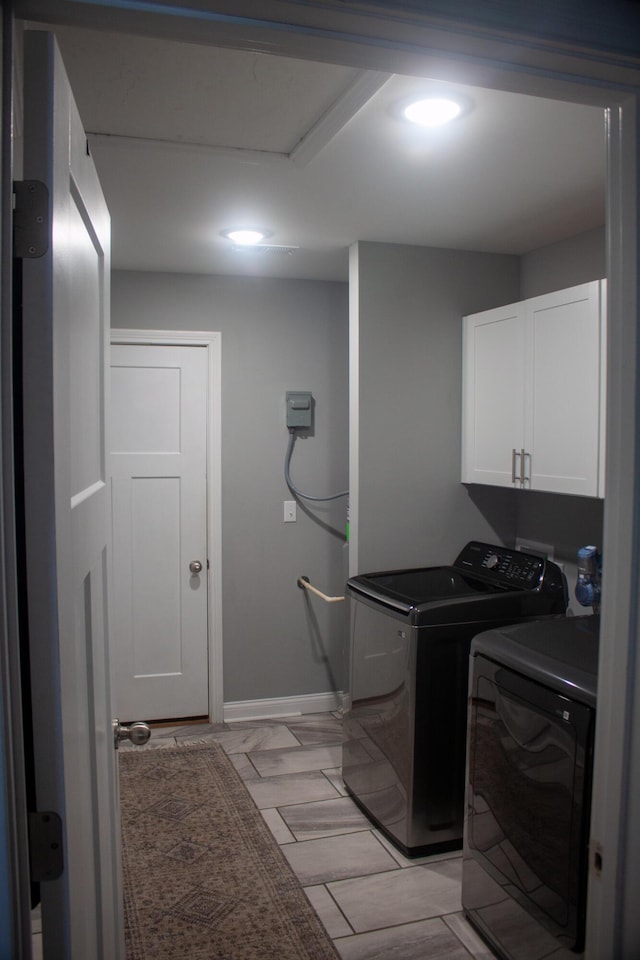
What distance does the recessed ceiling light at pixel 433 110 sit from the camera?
1.84 meters

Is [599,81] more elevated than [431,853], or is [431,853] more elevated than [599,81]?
[599,81]

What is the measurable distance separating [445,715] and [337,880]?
677mm

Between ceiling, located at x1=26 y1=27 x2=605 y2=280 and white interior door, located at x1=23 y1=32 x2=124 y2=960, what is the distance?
666 mm

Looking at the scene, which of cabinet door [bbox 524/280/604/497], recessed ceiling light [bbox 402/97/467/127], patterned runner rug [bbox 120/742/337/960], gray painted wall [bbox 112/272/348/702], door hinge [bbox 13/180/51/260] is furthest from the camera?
gray painted wall [bbox 112/272/348/702]

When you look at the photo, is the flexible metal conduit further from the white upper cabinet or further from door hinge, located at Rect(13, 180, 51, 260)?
door hinge, located at Rect(13, 180, 51, 260)

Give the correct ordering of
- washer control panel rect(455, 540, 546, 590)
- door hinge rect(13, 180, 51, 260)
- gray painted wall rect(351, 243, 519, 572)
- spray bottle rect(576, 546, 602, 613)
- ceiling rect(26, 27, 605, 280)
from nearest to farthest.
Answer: door hinge rect(13, 180, 51, 260)
ceiling rect(26, 27, 605, 280)
spray bottle rect(576, 546, 602, 613)
washer control panel rect(455, 540, 546, 590)
gray painted wall rect(351, 243, 519, 572)

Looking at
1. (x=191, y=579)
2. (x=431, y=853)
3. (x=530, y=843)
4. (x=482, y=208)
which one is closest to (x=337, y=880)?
(x=431, y=853)

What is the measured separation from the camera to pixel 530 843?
2.06m

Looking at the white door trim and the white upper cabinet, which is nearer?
the white upper cabinet

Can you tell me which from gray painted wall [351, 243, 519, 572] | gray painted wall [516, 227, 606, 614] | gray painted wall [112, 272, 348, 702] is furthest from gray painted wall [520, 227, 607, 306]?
gray painted wall [112, 272, 348, 702]

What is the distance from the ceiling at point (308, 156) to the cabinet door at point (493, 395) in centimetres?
38

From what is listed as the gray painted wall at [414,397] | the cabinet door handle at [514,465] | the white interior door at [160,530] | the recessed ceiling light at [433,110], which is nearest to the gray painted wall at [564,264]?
the gray painted wall at [414,397]

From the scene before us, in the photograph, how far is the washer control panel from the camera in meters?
3.01

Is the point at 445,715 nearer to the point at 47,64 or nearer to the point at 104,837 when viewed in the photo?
the point at 104,837
